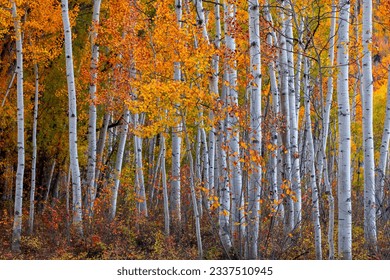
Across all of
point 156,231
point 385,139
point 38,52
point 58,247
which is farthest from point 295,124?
point 38,52

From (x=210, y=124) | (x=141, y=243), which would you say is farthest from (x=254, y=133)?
(x=141, y=243)

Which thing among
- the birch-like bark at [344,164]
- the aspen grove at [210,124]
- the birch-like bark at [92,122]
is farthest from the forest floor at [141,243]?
the birch-like bark at [344,164]

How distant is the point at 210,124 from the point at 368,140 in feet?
9.62

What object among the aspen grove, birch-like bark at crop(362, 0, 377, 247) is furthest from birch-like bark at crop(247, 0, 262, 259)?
birch-like bark at crop(362, 0, 377, 247)

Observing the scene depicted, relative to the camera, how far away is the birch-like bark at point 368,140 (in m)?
11.7

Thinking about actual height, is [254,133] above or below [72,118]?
below

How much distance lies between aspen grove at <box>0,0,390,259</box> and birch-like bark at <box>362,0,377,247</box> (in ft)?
0.08

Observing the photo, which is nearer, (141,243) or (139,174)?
(141,243)

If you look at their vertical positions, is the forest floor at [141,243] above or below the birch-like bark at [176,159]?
below

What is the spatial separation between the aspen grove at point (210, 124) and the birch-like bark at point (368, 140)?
3 cm

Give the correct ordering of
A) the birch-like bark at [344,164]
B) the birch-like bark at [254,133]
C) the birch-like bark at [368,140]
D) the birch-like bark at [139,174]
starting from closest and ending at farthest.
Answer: the birch-like bark at [344,164], the birch-like bark at [254,133], the birch-like bark at [368,140], the birch-like bark at [139,174]

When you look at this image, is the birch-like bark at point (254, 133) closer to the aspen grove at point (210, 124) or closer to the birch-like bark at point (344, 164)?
the aspen grove at point (210, 124)

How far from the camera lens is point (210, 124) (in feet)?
36.0

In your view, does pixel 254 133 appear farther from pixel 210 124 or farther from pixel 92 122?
pixel 92 122
